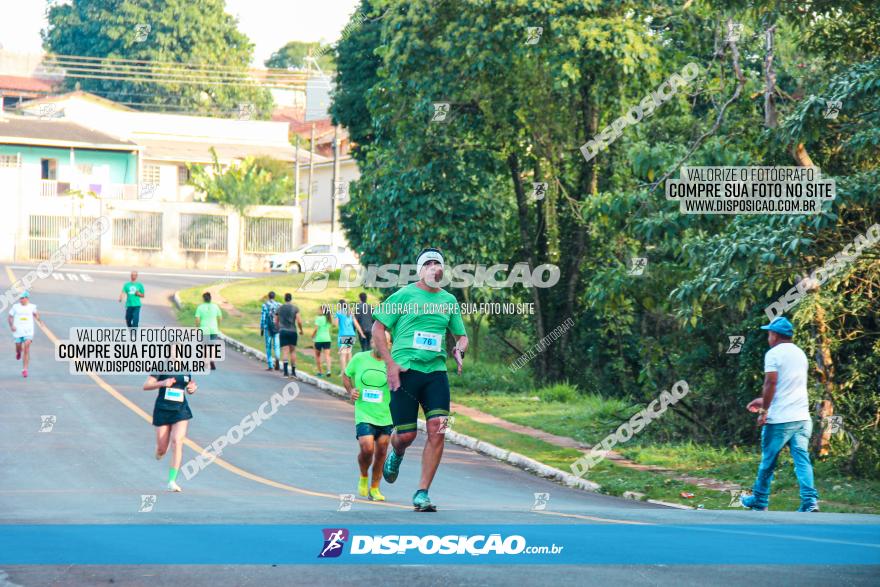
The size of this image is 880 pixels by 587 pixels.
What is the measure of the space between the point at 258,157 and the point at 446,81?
47.6 m

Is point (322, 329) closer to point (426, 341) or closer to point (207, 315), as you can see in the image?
point (207, 315)

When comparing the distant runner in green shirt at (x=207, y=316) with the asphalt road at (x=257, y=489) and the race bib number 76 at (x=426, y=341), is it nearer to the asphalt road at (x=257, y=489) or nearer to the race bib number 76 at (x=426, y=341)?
the asphalt road at (x=257, y=489)

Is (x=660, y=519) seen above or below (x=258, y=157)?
below

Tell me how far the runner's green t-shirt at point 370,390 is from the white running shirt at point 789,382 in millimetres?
3926

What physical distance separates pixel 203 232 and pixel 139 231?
3.20 meters

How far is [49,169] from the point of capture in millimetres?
59938

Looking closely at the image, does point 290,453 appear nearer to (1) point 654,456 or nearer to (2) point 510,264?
(1) point 654,456

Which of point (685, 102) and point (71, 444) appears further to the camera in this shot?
point (685, 102)

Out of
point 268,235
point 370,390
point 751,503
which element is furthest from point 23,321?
point 268,235

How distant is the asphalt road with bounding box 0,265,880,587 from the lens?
21.5ft

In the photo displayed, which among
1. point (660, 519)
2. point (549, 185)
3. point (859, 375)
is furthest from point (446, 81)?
point (660, 519)

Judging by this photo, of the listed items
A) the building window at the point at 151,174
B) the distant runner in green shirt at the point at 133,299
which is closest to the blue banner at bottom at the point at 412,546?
the distant runner in green shirt at the point at 133,299

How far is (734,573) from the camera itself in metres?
6.63

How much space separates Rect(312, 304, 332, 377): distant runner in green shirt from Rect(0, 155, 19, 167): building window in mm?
38612
